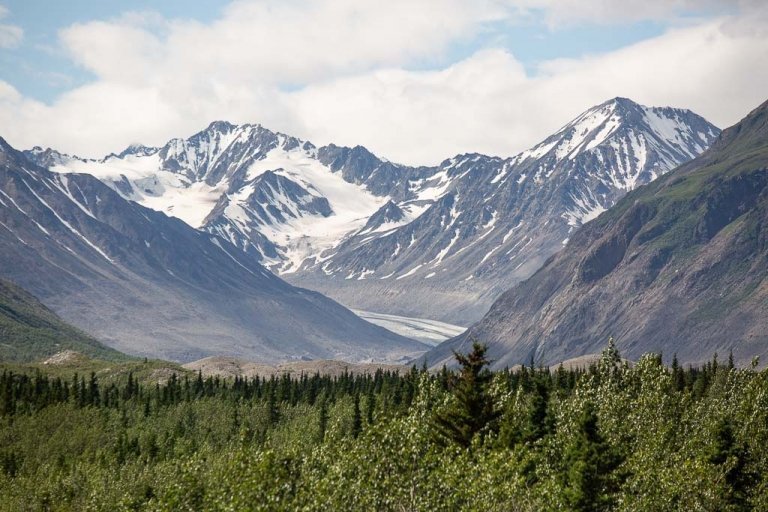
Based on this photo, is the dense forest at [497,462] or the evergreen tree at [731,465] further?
the evergreen tree at [731,465]

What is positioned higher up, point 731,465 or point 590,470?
point 731,465

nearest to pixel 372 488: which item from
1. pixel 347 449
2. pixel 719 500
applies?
pixel 347 449

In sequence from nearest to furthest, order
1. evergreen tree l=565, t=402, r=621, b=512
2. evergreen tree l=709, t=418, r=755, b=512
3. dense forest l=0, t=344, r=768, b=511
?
dense forest l=0, t=344, r=768, b=511
evergreen tree l=565, t=402, r=621, b=512
evergreen tree l=709, t=418, r=755, b=512

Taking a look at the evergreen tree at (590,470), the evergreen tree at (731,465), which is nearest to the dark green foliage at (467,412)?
the evergreen tree at (590,470)

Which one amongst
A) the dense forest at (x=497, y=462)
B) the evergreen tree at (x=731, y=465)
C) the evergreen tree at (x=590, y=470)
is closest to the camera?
the dense forest at (x=497, y=462)

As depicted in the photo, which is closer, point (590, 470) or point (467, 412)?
point (590, 470)

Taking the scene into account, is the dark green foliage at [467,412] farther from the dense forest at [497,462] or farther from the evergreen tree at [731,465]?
the evergreen tree at [731,465]

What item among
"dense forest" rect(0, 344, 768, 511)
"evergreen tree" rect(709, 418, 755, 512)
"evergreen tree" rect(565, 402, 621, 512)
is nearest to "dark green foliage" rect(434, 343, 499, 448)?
"dense forest" rect(0, 344, 768, 511)

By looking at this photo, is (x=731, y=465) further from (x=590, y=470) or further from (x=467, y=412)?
(x=467, y=412)

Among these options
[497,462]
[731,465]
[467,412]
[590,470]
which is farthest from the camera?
[467,412]

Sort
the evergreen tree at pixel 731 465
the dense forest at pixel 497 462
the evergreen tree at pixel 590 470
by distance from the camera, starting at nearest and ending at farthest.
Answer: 1. the dense forest at pixel 497 462
2. the evergreen tree at pixel 590 470
3. the evergreen tree at pixel 731 465

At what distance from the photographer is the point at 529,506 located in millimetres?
72625

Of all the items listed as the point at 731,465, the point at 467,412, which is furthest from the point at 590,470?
the point at 467,412

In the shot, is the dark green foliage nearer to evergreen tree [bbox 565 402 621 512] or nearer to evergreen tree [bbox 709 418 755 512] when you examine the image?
evergreen tree [bbox 565 402 621 512]
